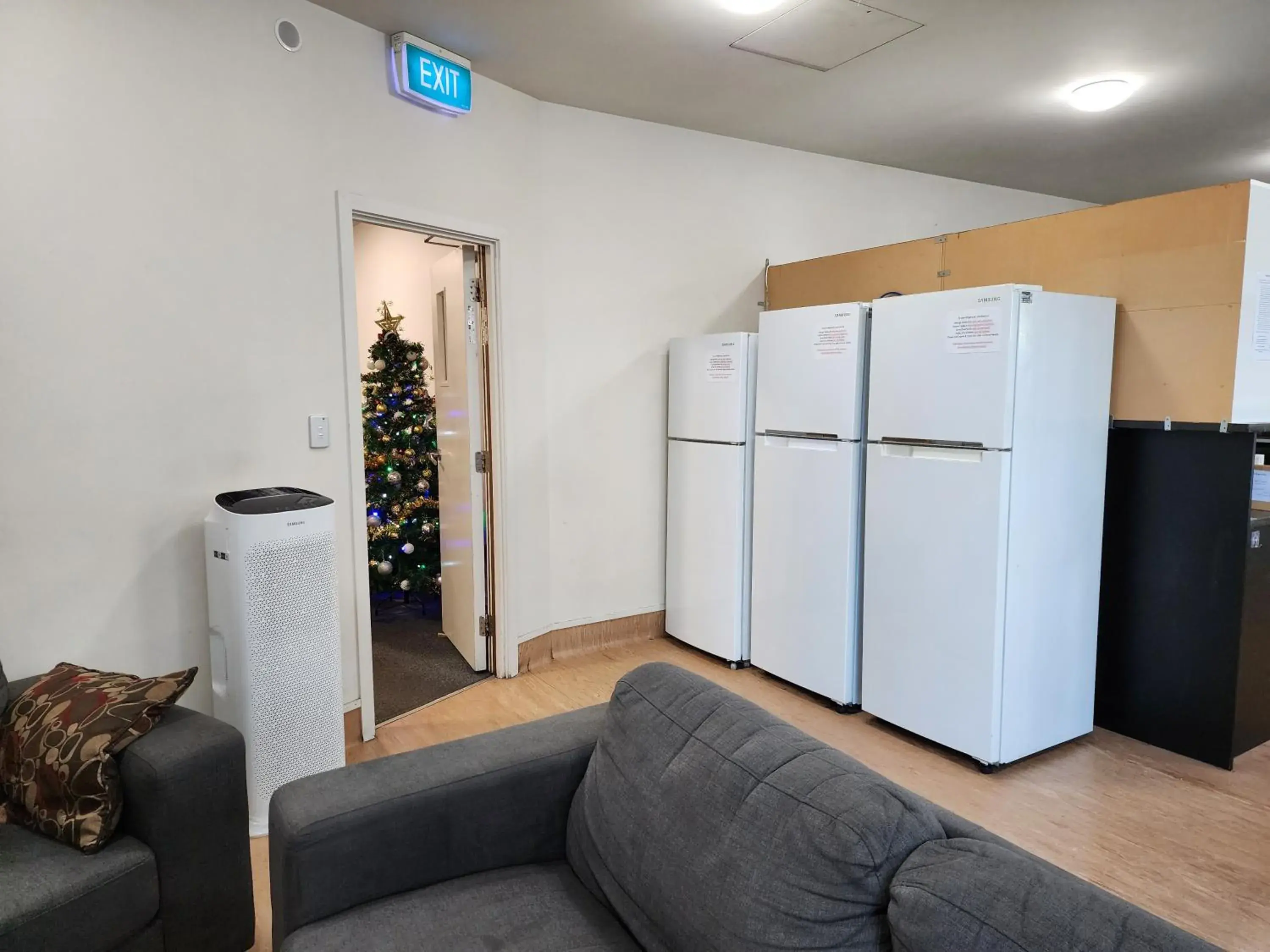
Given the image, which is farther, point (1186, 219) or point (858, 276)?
point (858, 276)

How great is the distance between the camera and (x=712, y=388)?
384 cm

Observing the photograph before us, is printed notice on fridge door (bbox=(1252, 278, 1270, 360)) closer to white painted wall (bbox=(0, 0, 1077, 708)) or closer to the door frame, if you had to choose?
white painted wall (bbox=(0, 0, 1077, 708))

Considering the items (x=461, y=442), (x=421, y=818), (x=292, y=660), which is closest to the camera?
(x=421, y=818)

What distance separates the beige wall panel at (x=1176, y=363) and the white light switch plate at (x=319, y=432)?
2979 mm

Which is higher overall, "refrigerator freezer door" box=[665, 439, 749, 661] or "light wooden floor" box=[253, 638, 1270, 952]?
"refrigerator freezer door" box=[665, 439, 749, 661]

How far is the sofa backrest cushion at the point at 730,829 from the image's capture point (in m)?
1.04

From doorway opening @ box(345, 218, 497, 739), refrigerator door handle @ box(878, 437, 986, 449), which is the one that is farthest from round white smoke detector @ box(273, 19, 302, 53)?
refrigerator door handle @ box(878, 437, 986, 449)

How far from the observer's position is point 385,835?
1.43 metres

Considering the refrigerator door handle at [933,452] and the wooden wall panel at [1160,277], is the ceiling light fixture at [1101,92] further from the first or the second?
the refrigerator door handle at [933,452]

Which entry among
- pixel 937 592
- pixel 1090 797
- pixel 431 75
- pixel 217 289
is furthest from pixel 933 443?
pixel 217 289

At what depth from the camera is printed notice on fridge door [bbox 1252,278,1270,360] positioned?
8.94ft

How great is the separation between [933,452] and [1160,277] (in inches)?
41.2

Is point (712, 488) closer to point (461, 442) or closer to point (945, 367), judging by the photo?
point (461, 442)

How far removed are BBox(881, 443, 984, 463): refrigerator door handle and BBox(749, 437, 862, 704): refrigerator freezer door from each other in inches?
7.8
